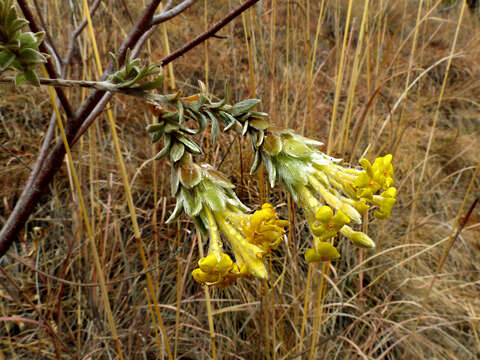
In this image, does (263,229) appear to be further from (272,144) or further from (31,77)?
(31,77)

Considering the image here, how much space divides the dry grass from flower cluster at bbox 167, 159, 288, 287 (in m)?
0.41

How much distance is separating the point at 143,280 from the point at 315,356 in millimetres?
599

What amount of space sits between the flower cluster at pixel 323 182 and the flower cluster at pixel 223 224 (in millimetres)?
36

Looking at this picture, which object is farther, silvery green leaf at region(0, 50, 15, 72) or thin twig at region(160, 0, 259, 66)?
thin twig at region(160, 0, 259, 66)

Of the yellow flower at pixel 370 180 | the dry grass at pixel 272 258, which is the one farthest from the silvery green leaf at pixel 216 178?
the dry grass at pixel 272 258

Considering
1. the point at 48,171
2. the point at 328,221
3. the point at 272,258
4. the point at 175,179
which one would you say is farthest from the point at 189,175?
the point at 272,258

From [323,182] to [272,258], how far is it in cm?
88

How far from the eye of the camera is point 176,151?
1.03 feet

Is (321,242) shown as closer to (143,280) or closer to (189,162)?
(189,162)

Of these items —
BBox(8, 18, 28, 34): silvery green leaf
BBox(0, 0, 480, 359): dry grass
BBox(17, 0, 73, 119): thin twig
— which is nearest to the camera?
BBox(8, 18, 28, 34): silvery green leaf

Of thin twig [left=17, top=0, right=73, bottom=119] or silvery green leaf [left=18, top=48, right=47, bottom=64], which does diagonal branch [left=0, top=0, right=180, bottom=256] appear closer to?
thin twig [left=17, top=0, right=73, bottom=119]

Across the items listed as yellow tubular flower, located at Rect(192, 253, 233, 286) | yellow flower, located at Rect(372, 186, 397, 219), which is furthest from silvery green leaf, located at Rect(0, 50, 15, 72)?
yellow flower, located at Rect(372, 186, 397, 219)

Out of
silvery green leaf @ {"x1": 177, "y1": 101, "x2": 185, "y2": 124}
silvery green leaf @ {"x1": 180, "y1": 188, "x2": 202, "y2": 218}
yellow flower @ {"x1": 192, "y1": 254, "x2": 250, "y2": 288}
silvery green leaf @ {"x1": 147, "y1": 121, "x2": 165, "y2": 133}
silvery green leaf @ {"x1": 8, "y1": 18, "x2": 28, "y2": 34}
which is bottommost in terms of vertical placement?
yellow flower @ {"x1": 192, "y1": 254, "x2": 250, "y2": 288}

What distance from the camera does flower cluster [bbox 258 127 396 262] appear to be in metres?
0.32
